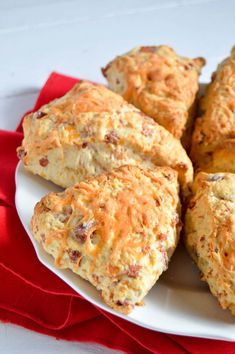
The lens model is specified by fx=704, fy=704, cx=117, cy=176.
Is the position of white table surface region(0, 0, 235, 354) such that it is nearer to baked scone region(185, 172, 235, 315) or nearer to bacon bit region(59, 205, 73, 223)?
bacon bit region(59, 205, 73, 223)

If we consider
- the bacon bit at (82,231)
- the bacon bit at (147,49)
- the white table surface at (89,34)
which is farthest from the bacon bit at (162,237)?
the white table surface at (89,34)

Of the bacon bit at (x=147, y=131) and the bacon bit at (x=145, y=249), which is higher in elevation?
the bacon bit at (x=147, y=131)

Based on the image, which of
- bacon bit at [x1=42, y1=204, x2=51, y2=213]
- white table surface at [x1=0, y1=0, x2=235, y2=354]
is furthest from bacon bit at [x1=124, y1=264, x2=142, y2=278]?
white table surface at [x1=0, y1=0, x2=235, y2=354]

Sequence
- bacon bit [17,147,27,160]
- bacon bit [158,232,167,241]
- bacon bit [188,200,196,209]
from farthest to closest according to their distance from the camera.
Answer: bacon bit [17,147,27,160]
bacon bit [188,200,196,209]
bacon bit [158,232,167,241]

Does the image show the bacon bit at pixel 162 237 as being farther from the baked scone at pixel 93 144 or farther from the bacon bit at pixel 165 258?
the baked scone at pixel 93 144

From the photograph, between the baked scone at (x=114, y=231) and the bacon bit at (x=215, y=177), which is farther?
the bacon bit at (x=215, y=177)
